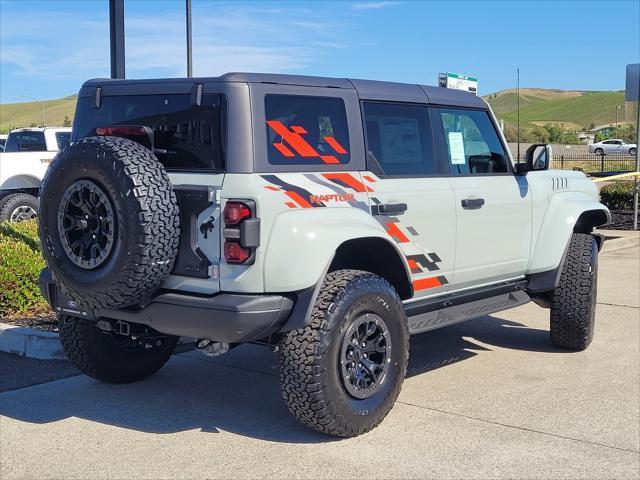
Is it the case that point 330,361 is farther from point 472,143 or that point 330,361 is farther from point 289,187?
point 472,143

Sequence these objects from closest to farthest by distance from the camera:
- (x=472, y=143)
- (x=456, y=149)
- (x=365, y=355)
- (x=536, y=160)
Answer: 1. (x=365, y=355)
2. (x=456, y=149)
3. (x=472, y=143)
4. (x=536, y=160)

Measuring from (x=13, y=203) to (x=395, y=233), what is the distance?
30.8 ft

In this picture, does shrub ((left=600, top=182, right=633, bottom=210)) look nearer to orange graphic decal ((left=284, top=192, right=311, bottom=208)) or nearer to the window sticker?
the window sticker

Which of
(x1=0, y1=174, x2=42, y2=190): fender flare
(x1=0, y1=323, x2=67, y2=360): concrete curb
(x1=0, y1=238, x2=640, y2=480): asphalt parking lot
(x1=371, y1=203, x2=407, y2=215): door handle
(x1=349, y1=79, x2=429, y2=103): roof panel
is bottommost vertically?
(x1=0, y1=238, x2=640, y2=480): asphalt parking lot

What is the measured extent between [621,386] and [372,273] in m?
2.14

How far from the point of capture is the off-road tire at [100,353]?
534cm

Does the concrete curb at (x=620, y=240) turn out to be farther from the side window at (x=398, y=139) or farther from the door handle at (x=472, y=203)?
the side window at (x=398, y=139)

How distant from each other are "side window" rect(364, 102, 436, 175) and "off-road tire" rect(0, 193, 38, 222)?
8727mm

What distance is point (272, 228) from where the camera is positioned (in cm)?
419

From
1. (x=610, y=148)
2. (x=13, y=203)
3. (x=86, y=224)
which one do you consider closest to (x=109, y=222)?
(x=86, y=224)

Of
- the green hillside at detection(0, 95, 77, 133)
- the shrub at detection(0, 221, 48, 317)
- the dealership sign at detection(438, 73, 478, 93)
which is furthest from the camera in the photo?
the green hillside at detection(0, 95, 77, 133)

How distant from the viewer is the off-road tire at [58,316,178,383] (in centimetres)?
534

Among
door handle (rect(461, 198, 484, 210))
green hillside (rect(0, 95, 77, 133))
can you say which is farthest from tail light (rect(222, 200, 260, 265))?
green hillside (rect(0, 95, 77, 133))

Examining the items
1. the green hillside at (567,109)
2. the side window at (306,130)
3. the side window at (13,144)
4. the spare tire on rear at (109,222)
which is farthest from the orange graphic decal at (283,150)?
the green hillside at (567,109)
